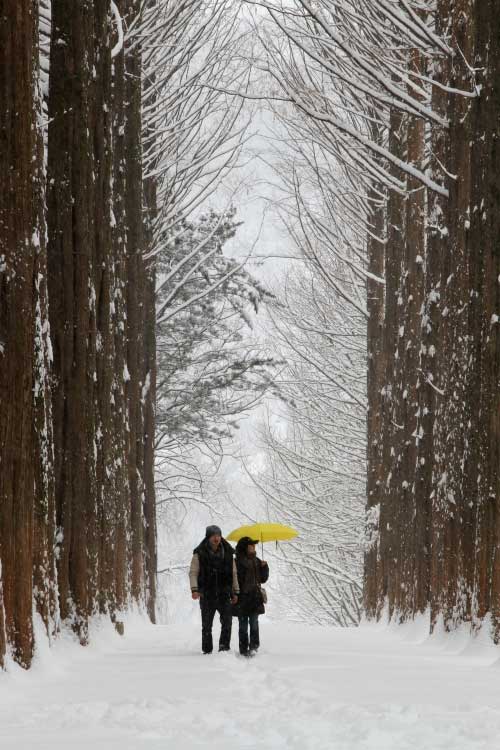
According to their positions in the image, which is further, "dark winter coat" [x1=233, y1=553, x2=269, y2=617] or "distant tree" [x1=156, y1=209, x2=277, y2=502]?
"distant tree" [x1=156, y1=209, x2=277, y2=502]

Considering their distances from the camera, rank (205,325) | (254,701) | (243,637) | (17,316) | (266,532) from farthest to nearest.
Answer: (205,325)
(266,532)
(243,637)
(17,316)
(254,701)

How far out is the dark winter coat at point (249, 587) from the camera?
11242mm

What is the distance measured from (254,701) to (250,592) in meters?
4.40

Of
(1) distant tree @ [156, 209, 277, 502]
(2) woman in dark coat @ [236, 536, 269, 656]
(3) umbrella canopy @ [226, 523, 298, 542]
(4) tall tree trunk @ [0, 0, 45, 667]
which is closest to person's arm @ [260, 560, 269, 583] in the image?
(2) woman in dark coat @ [236, 536, 269, 656]

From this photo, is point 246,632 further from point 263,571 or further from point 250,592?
point 263,571

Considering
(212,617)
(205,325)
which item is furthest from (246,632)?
(205,325)

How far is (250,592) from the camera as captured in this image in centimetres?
1130

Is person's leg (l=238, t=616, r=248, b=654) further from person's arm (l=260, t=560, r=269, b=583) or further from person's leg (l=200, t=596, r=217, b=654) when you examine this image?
person's arm (l=260, t=560, r=269, b=583)

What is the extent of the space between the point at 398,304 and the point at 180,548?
1273 inches

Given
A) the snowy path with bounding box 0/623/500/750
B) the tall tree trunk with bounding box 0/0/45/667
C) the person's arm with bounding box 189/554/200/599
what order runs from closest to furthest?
the snowy path with bounding box 0/623/500/750
the tall tree trunk with bounding box 0/0/45/667
the person's arm with bounding box 189/554/200/599

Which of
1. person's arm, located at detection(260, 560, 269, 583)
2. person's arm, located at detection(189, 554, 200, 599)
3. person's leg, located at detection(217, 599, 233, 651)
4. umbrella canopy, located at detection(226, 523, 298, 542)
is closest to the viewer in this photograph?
person's arm, located at detection(189, 554, 200, 599)

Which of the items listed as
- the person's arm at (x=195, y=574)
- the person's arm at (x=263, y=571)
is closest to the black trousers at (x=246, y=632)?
the person's arm at (x=263, y=571)

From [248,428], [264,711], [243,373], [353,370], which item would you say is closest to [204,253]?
[243,373]

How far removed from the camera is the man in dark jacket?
11.1m
